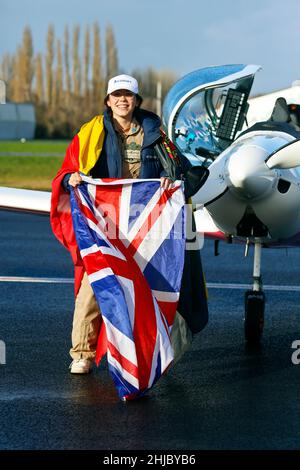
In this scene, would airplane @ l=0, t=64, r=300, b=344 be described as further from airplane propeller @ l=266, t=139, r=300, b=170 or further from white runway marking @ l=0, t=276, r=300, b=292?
white runway marking @ l=0, t=276, r=300, b=292

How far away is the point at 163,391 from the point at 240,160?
5.42 ft

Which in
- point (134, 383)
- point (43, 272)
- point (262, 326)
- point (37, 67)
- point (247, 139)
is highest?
point (247, 139)

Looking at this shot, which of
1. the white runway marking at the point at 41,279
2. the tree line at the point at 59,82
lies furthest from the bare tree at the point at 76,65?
the white runway marking at the point at 41,279

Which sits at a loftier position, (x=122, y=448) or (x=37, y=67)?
(x=122, y=448)

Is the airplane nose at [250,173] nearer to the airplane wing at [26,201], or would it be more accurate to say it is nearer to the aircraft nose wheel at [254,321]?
the aircraft nose wheel at [254,321]

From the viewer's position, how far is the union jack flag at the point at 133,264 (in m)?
6.46

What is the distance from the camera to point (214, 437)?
563 cm

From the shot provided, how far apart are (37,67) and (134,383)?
82.6 meters

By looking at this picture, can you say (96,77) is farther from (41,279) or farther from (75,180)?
(75,180)

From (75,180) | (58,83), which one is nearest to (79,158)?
(75,180)

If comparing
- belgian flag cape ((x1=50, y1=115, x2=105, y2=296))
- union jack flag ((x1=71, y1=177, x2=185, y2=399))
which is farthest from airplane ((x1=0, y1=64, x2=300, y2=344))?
belgian flag cape ((x1=50, y1=115, x2=105, y2=296))

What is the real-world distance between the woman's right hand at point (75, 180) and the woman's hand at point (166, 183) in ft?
1.65
